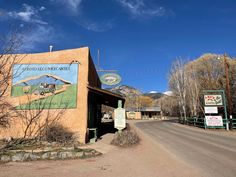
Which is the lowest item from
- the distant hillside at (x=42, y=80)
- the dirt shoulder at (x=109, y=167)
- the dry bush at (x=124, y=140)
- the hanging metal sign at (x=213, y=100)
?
the dirt shoulder at (x=109, y=167)

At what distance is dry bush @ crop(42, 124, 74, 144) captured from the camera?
1283 centimetres

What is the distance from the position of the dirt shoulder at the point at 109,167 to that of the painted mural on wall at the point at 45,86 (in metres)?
5.58

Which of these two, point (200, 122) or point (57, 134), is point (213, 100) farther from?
point (57, 134)

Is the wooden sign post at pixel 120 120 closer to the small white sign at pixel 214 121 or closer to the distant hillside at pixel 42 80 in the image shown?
the distant hillside at pixel 42 80

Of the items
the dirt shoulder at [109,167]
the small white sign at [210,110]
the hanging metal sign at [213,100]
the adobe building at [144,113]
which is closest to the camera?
the dirt shoulder at [109,167]

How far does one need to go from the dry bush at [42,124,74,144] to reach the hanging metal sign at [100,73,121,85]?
259 inches

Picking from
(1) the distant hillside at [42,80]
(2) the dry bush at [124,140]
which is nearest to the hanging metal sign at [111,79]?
(1) the distant hillside at [42,80]

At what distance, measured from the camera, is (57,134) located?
13062mm

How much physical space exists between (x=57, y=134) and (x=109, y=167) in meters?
5.98

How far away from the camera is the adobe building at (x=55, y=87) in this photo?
13906 millimetres

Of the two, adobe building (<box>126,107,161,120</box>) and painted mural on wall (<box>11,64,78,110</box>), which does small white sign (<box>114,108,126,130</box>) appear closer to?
painted mural on wall (<box>11,64,78,110</box>)

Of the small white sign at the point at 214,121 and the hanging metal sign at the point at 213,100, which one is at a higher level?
the hanging metal sign at the point at 213,100

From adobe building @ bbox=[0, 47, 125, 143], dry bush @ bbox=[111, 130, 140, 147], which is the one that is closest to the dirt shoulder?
dry bush @ bbox=[111, 130, 140, 147]

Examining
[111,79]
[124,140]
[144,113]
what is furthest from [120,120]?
[144,113]
